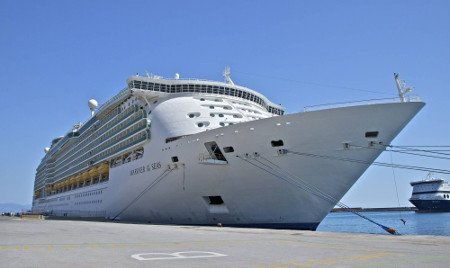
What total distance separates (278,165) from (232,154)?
2.49m

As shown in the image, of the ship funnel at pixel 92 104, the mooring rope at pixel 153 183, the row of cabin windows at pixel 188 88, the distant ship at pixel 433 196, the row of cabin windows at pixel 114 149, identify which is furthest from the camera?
the distant ship at pixel 433 196

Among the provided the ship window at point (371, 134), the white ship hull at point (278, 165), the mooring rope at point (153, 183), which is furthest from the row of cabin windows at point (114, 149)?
the ship window at point (371, 134)

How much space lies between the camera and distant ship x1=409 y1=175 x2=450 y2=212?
92.2 m

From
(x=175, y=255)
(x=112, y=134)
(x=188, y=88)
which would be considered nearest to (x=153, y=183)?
(x=188, y=88)

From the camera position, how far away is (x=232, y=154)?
20516 millimetres

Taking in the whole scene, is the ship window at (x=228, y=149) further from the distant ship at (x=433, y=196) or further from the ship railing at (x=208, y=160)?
the distant ship at (x=433, y=196)

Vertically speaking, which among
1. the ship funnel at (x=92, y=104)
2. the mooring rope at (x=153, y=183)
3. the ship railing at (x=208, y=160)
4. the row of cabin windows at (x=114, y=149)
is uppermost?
the ship funnel at (x=92, y=104)

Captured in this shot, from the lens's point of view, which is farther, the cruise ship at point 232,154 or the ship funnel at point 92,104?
the ship funnel at point 92,104

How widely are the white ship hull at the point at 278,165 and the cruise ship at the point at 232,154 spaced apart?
0.05 metres

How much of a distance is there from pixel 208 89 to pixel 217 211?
9.47m

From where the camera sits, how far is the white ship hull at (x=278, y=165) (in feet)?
61.5

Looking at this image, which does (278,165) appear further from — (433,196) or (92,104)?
(433,196)

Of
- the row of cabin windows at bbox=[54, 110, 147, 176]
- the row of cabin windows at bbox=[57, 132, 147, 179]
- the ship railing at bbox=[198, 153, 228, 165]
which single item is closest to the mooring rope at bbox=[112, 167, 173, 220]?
the ship railing at bbox=[198, 153, 228, 165]

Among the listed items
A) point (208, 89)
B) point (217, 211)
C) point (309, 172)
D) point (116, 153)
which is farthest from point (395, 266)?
point (116, 153)
